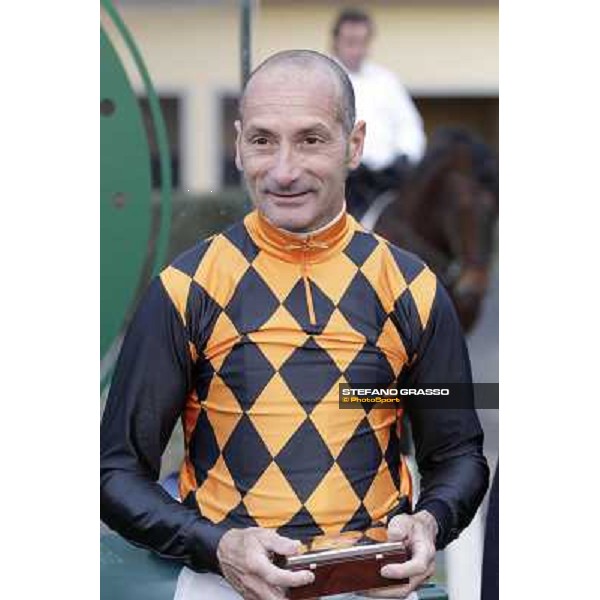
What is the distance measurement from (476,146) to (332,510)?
28.5 inches

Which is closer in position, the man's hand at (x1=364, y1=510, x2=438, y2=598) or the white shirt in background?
the man's hand at (x1=364, y1=510, x2=438, y2=598)

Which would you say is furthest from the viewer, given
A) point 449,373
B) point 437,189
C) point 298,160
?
point 437,189

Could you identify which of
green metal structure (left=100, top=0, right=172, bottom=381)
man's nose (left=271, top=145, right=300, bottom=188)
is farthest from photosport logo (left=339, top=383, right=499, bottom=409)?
green metal structure (left=100, top=0, right=172, bottom=381)

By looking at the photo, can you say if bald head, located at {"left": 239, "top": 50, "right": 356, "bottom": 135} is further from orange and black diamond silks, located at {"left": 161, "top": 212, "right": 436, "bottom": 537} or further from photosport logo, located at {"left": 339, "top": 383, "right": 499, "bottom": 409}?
photosport logo, located at {"left": 339, "top": 383, "right": 499, "bottom": 409}

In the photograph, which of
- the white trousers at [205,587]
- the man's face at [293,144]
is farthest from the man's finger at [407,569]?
the man's face at [293,144]

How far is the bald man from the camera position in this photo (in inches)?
93.5

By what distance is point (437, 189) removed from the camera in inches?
106

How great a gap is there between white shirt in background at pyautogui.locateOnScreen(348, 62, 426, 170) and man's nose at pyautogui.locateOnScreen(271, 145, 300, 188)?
279mm

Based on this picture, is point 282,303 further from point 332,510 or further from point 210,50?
point 210,50

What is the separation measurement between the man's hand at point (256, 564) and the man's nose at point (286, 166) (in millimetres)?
576

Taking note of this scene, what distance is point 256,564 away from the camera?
2.32m

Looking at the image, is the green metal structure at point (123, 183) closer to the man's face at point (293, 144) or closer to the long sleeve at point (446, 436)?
the man's face at point (293, 144)

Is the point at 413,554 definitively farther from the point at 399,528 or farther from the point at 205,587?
the point at 205,587
